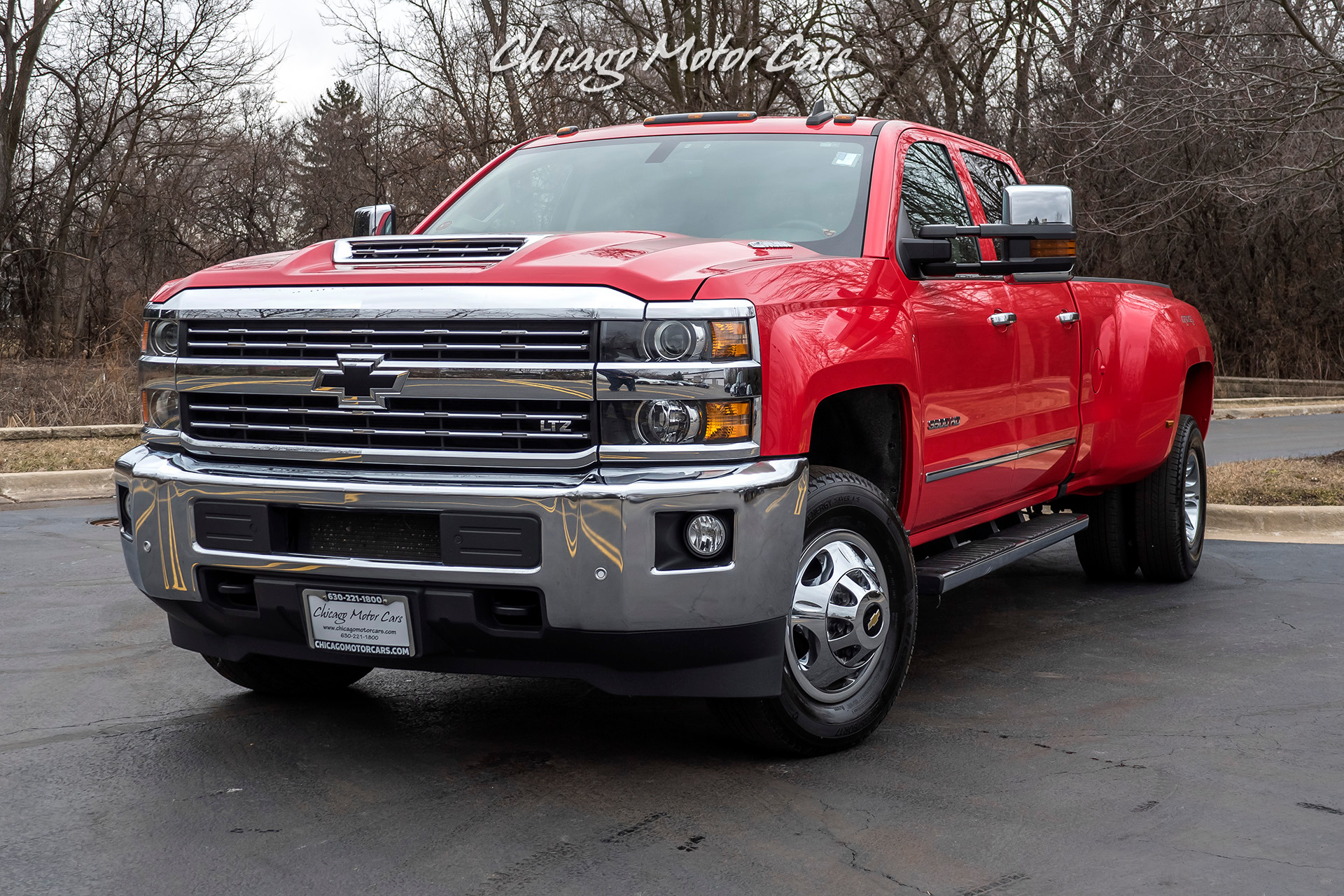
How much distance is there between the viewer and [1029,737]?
4.39m

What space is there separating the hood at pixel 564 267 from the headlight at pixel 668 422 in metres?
0.29

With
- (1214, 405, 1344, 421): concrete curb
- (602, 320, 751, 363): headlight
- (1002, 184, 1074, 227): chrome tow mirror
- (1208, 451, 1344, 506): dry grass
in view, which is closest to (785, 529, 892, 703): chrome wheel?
(602, 320, 751, 363): headlight

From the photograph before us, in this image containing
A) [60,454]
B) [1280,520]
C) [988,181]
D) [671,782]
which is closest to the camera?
[671,782]

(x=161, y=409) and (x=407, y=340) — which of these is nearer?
(x=407, y=340)

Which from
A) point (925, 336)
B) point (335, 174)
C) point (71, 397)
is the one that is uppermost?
point (335, 174)

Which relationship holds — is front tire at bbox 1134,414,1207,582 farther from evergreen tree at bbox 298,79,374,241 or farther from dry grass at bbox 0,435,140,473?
evergreen tree at bbox 298,79,374,241

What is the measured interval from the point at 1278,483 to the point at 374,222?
723 centimetres

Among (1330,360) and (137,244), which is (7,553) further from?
(1330,360)

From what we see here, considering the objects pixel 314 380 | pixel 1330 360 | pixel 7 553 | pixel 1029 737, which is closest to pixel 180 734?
pixel 314 380

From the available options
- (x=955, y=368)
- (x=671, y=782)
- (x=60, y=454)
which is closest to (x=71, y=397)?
(x=60, y=454)

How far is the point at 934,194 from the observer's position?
17.7 ft

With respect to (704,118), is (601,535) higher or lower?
lower

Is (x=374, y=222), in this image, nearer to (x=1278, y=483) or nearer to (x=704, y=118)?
(x=704, y=118)

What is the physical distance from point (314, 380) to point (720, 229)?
169 centimetres
